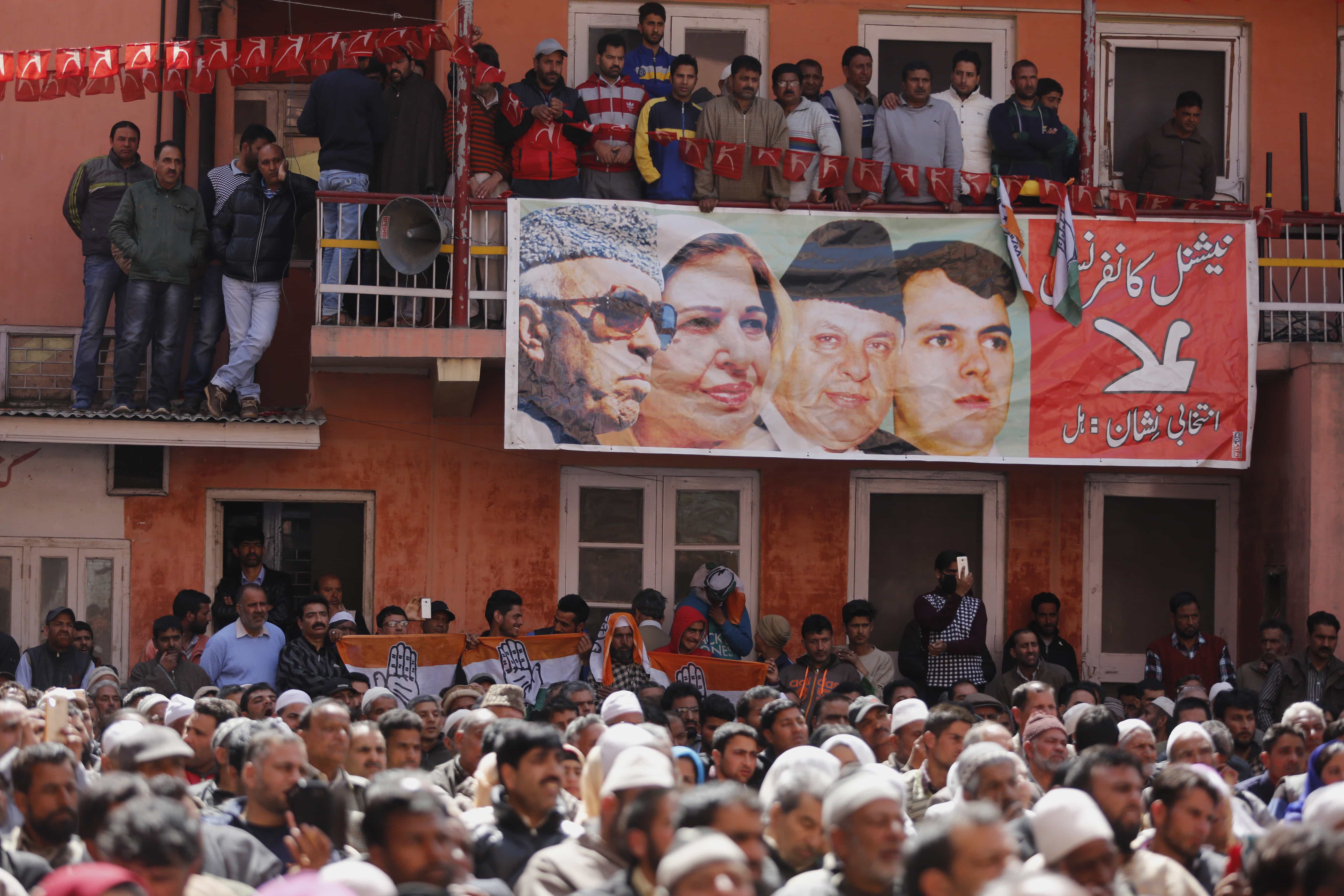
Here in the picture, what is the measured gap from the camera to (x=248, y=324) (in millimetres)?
12086

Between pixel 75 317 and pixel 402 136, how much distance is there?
3202 mm

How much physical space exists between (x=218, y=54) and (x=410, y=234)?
1.76 meters

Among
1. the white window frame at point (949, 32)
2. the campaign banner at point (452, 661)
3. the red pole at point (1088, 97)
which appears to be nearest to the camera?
the campaign banner at point (452, 661)

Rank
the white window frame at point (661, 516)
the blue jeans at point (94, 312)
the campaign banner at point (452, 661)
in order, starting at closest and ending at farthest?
the campaign banner at point (452, 661) < the blue jeans at point (94, 312) < the white window frame at point (661, 516)

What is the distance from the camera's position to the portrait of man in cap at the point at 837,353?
11.5 m

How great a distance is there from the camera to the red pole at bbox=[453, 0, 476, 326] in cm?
1127

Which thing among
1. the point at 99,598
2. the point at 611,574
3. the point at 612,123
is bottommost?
the point at 99,598

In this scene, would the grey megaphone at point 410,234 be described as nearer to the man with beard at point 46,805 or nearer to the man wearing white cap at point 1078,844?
the man with beard at point 46,805

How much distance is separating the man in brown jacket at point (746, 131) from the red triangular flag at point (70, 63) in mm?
4293

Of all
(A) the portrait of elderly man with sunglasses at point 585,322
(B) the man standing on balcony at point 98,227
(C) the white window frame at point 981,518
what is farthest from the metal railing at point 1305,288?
(B) the man standing on balcony at point 98,227

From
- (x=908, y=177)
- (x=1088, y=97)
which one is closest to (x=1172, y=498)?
(x=1088, y=97)

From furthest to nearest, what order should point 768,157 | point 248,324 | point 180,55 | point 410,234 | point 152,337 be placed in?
point 152,337, point 248,324, point 768,157, point 410,234, point 180,55

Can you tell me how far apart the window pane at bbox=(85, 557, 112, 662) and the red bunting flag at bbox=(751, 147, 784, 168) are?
5.76 meters

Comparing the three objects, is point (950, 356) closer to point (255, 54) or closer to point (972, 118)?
point (972, 118)
